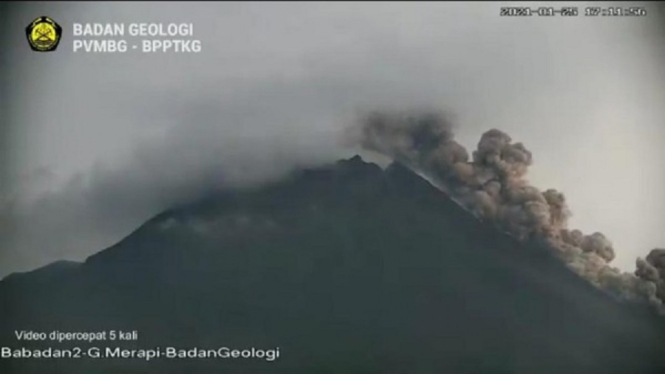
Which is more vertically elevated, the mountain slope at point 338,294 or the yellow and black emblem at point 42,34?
the yellow and black emblem at point 42,34

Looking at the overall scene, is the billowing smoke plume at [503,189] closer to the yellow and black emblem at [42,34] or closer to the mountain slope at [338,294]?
the mountain slope at [338,294]

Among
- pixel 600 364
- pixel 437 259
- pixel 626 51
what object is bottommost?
pixel 600 364

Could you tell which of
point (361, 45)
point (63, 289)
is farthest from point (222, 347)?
point (361, 45)

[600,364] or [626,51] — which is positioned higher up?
[626,51]

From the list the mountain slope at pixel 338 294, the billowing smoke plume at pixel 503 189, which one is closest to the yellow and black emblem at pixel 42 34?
the mountain slope at pixel 338 294

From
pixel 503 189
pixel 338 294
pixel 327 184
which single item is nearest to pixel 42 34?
pixel 327 184

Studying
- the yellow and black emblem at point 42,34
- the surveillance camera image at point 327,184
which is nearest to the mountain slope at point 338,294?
the surveillance camera image at point 327,184

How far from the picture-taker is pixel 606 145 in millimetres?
1902

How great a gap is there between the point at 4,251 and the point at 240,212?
505mm

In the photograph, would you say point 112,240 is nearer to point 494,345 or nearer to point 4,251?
point 4,251

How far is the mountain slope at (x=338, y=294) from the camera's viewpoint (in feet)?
6.20

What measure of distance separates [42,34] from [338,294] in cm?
84

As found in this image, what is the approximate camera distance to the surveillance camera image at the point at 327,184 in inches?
74.4

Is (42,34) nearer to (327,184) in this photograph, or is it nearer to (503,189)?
(327,184)
